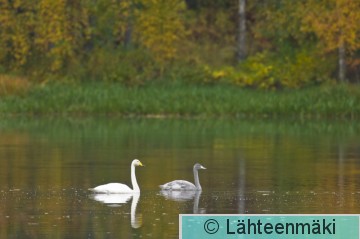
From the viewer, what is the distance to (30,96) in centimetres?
5303

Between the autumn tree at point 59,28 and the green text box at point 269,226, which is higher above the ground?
the autumn tree at point 59,28

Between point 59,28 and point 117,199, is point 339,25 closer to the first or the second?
point 59,28

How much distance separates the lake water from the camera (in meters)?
24.9

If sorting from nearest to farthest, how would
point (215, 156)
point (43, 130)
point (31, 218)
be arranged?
point (31, 218)
point (215, 156)
point (43, 130)

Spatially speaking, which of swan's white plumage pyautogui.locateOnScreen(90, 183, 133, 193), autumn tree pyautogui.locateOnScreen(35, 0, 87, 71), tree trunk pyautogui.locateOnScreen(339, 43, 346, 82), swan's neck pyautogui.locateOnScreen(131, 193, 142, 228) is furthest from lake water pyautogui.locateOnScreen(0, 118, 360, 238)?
autumn tree pyautogui.locateOnScreen(35, 0, 87, 71)

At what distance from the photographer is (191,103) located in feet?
171

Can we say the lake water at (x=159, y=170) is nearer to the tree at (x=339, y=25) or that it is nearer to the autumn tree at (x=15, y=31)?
the tree at (x=339, y=25)

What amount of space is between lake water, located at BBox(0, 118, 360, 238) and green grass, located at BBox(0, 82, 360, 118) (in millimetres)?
1494

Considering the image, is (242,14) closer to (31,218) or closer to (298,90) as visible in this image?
(298,90)

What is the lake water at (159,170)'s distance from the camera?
81.8ft

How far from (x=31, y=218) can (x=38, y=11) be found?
33487mm

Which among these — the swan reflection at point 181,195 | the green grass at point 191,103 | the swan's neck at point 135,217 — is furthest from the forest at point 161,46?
the swan's neck at point 135,217

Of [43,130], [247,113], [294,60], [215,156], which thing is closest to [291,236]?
[215,156]

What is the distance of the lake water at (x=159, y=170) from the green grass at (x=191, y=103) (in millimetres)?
1494
